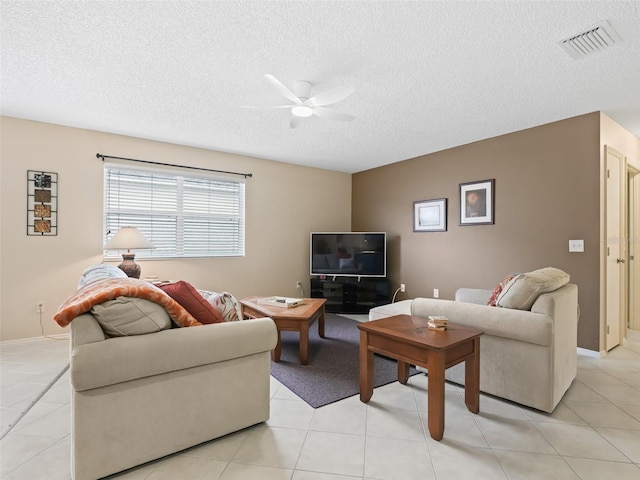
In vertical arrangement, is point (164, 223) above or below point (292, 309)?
above

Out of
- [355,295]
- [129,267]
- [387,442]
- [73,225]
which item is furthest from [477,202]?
[73,225]

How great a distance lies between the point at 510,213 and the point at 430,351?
8.91 ft

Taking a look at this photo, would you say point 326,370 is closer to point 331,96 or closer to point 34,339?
point 331,96

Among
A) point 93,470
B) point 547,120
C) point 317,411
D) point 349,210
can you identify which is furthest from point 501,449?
point 349,210

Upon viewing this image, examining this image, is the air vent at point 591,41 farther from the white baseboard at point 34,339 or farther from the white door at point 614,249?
the white baseboard at point 34,339

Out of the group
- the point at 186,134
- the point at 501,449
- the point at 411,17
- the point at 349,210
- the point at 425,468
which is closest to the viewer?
the point at 425,468

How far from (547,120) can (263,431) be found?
152 inches

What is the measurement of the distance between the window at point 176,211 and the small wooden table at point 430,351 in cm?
316

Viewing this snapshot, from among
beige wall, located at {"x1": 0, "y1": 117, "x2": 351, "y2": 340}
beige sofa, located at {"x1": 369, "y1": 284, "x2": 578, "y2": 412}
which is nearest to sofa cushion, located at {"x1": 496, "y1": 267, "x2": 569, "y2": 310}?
beige sofa, located at {"x1": 369, "y1": 284, "x2": 578, "y2": 412}

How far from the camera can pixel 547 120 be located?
342 centimetres

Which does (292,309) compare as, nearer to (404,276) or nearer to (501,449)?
(501,449)

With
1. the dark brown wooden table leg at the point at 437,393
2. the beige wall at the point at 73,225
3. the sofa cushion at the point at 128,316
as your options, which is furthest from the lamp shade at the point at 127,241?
the dark brown wooden table leg at the point at 437,393

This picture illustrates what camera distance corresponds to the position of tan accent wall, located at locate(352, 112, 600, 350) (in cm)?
321

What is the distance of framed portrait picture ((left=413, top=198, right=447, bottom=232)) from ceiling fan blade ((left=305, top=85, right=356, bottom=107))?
8.61 ft
